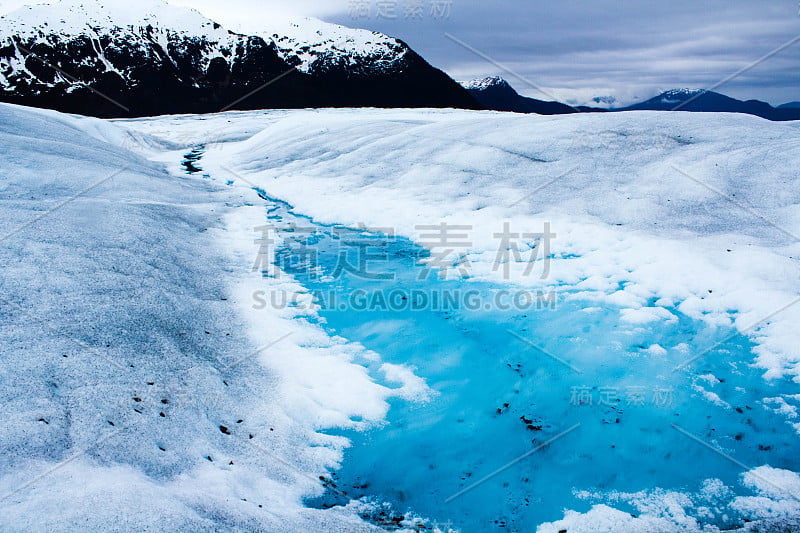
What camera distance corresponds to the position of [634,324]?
5453mm

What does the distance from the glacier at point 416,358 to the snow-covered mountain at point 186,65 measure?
114 metres

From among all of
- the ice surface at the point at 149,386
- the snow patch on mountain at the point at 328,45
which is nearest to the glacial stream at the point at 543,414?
the ice surface at the point at 149,386

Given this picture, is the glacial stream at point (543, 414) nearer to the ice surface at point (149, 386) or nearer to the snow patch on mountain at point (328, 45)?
the ice surface at point (149, 386)

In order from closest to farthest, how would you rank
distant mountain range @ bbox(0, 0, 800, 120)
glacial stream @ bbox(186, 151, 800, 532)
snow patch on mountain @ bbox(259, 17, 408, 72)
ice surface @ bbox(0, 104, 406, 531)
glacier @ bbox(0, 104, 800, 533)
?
1. ice surface @ bbox(0, 104, 406, 531)
2. glacier @ bbox(0, 104, 800, 533)
3. glacial stream @ bbox(186, 151, 800, 532)
4. distant mountain range @ bbox(0, 0, 800, 120)
5. snow patch on mountain @ bbox(259, 17, 408, 72)

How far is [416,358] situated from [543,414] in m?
1.53

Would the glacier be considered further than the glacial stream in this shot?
No

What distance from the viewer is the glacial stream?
3.54 m

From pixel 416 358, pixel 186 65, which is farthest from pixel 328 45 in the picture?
pixel 416 358

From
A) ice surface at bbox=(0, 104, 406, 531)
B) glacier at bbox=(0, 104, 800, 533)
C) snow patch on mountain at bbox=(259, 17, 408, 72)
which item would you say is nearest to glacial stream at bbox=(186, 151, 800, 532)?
glacier at bbox=(0, 104, 800, 533)

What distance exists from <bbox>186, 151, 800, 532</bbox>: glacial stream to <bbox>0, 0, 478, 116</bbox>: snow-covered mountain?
11715 cm

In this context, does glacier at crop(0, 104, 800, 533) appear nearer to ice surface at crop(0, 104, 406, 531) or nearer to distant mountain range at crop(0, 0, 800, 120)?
ice surface at crop(0, 104, 406, 531)

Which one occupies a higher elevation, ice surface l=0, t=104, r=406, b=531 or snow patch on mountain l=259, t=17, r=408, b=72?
snow patch on mountain l=259, t=17, r=408, b=72

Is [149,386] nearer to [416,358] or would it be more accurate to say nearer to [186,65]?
[416,358]

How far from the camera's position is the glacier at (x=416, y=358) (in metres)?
3.26
